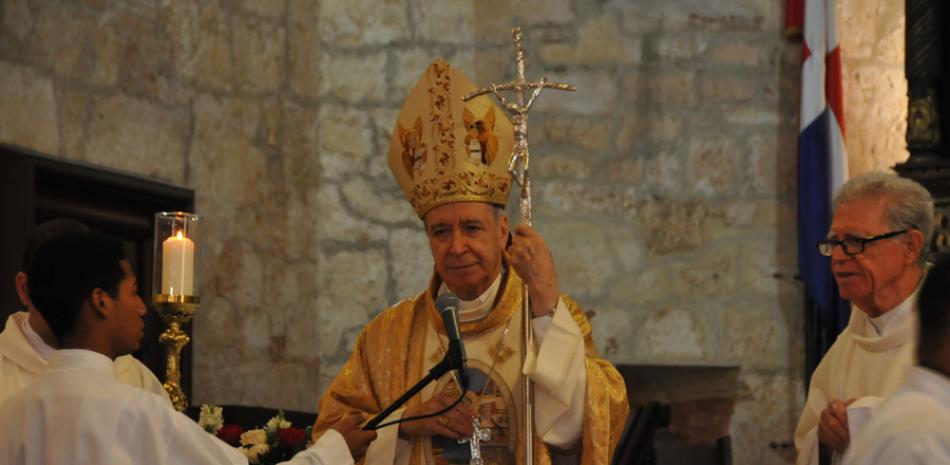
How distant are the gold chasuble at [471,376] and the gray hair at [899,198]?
96 cm

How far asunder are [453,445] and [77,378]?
1.59 m

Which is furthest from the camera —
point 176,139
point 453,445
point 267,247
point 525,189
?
point 267,247

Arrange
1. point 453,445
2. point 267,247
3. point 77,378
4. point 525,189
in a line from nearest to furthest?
point 77,378 < point 525,189 < point 453,445 < point 267,247

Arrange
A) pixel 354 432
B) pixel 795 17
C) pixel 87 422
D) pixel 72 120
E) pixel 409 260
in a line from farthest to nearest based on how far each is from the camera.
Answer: pixel 409 260 < pixel 795 17 < pixel 72 120 < pixel 354 432 < pixel 87 422

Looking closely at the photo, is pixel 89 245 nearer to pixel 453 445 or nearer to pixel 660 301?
pixel 453 445

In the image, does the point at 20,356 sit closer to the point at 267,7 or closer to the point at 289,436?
the point at 289,436

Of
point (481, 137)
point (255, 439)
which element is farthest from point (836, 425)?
point (255, 439)

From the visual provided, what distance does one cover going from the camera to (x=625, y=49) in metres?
8.98

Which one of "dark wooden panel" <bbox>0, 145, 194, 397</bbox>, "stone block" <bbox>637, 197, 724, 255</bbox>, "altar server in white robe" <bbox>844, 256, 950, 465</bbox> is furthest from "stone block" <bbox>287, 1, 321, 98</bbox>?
"altar server in white robe" <bbox>844, 256, 950, 465</bbox>

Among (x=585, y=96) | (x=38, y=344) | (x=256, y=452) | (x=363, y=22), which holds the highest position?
(x=363, y=22)

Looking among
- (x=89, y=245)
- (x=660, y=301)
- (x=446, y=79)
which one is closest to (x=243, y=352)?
(x=660, y=301)

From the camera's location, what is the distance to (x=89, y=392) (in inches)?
157

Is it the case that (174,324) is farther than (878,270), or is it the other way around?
(878,270)

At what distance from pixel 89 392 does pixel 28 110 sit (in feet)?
10.9
